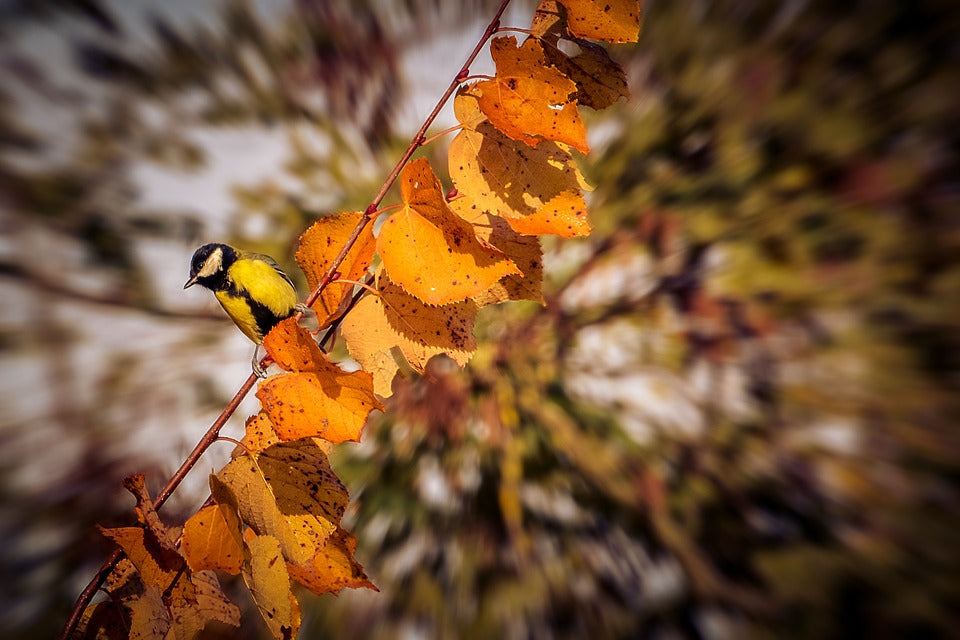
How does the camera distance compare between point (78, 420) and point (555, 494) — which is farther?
point (555, 494)

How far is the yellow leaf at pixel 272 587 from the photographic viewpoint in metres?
0.15

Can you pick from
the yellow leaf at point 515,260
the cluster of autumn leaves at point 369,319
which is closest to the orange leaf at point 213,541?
the cluster of autumn leaves at point 369,319

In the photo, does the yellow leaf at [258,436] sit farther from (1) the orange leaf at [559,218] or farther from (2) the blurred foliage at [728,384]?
(2) the blurred foliage at [728,384]

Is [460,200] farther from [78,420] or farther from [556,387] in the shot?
[556,387]

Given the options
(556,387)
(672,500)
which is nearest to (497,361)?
(556,387)

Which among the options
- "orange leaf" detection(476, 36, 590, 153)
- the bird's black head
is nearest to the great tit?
the bird's black head

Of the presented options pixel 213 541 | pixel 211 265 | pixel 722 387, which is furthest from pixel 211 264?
pixel 722 387

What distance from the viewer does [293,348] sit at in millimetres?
147

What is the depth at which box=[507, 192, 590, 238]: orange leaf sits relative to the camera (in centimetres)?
16

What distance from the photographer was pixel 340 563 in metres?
0.16

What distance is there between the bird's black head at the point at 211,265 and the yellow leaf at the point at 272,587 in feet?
0.32

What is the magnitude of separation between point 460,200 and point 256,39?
279 mm

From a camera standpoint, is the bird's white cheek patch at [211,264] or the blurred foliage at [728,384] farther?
the blurred foliage at [728,384]

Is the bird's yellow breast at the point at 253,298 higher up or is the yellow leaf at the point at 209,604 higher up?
the bird's yellow breast at the point at 253,298
